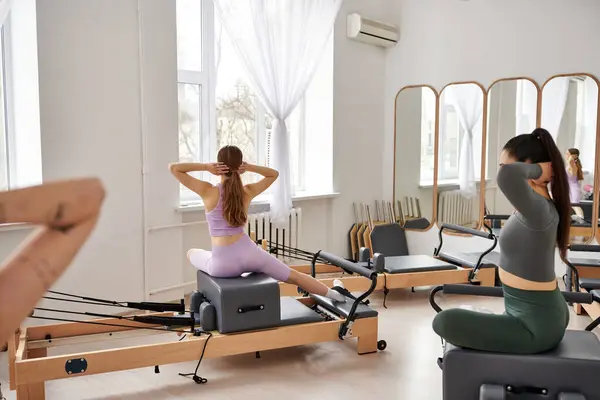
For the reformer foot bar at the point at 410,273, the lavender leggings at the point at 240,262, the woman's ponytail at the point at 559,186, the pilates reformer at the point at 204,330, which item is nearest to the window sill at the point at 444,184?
the reformer foot bar at the point at 410,273

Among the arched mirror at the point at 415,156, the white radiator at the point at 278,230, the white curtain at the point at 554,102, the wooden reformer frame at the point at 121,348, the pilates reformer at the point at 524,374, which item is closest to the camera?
the pilates reformer at the point at 524,374

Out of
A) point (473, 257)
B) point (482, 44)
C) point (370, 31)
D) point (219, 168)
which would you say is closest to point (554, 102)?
point (482, 44)

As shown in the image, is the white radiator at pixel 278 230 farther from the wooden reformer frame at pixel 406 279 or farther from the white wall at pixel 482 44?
the white wall at pixel 482 44

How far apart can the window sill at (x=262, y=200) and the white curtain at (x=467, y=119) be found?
4.20 feet

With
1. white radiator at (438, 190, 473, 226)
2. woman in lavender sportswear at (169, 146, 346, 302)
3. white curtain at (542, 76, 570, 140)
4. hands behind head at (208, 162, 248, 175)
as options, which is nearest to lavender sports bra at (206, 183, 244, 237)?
woman in lavender sportswear at (169, 146, 346, 302)

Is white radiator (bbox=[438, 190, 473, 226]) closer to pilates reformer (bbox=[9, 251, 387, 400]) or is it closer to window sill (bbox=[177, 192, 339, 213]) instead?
window sill (bbox=[177, 192, 339, 213])

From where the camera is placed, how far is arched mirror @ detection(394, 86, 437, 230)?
6.01 metres

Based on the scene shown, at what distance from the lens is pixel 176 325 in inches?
124

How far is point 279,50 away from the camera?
5.03 metres

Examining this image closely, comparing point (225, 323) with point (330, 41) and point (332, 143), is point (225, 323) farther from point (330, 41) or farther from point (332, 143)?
point (330, 41)

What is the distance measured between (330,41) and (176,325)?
3.47 metres

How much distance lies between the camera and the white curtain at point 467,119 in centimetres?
565

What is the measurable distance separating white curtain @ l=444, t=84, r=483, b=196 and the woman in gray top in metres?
3.48

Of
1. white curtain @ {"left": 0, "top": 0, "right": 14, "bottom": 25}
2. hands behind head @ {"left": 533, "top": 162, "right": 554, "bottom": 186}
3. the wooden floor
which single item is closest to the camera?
hands behind head @ {"left": 533, "top": 162, "right": 554, "bottom": 186}
